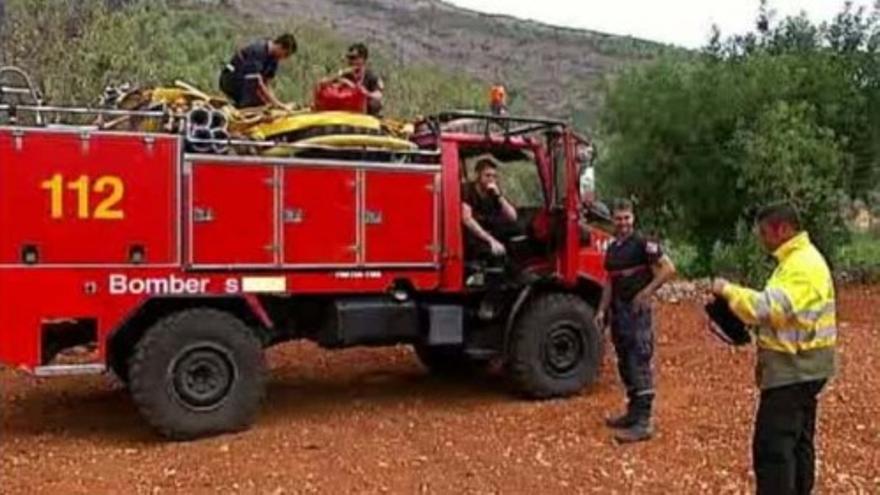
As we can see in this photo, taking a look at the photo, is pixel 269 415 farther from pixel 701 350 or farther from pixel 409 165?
pixel 701 350

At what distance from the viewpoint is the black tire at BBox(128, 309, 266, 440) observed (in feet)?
29.2

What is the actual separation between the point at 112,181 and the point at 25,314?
104cm

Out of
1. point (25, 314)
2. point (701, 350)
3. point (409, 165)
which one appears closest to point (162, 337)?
point (25, 314)

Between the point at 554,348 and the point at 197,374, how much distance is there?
9.76 ft

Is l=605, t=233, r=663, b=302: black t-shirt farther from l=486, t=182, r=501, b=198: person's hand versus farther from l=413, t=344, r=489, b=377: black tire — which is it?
l=413, t=344, r=489, b=377: black tire

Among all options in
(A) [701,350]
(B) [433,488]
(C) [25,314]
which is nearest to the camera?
(B) [433,488]

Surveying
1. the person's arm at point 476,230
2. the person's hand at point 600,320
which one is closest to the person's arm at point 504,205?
the person's arm at point 476,230

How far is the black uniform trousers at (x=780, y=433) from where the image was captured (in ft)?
21.2

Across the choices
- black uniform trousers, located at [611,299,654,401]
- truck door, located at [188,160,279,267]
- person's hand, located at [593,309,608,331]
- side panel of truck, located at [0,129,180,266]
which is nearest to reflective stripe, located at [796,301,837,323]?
black uniform trousers, located at [611,299,654,401]

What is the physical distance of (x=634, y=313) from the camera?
9102 mm

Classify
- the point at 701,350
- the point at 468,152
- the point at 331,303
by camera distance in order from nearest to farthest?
the point at 331,303, the point at 468,152, the point at 701,350

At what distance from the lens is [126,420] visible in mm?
9906

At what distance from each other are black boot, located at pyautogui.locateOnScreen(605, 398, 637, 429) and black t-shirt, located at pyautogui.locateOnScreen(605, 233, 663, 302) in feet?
2.53

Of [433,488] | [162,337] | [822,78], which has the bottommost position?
[433,488]
